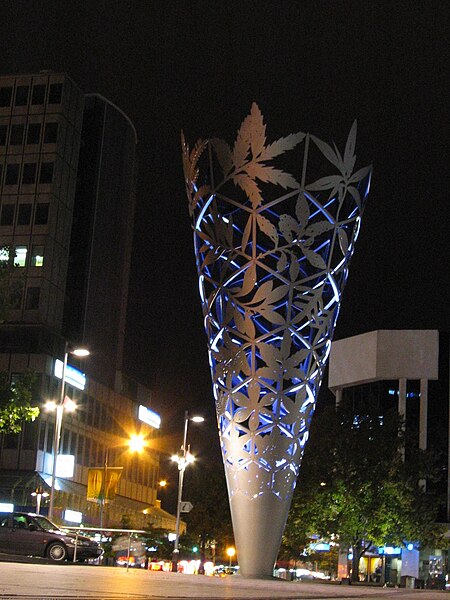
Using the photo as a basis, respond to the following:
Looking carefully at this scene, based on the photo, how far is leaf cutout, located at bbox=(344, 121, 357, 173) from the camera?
3027cm

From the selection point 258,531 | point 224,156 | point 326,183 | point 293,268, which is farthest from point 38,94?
point 258,531

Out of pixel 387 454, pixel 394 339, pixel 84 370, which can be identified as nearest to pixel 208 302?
pixel 387 454

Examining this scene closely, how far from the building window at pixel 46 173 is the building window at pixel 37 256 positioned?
5656 mm

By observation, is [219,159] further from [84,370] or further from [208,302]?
[84,370]

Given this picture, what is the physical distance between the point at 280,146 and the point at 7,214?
179 feet

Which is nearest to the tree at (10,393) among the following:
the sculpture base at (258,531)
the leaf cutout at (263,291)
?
the sculpture base at (258,531)

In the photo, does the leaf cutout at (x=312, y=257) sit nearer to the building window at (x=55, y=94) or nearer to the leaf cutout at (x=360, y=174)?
the leaf cutout at (x=360, y=174)

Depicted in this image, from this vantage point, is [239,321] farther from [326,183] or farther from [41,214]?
[41,214]

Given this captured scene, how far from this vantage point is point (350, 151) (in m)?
30.5

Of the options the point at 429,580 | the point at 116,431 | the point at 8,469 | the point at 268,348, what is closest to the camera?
the point at 268,348

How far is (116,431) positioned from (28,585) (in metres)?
73.6

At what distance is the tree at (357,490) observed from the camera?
5462cm

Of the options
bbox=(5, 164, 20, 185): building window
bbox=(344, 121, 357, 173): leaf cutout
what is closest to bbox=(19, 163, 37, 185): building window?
bbox=(5, 164, 20, 185): building window

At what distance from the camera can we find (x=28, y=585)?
14.6 metres
